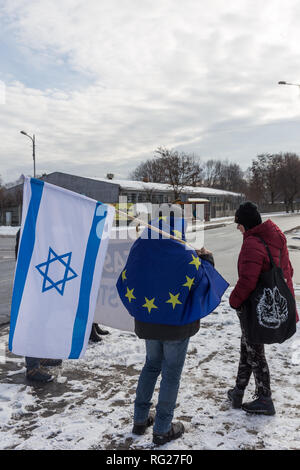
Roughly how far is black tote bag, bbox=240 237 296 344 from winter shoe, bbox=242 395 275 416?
539mm

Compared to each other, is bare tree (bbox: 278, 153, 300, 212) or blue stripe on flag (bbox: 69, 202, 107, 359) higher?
bare tree (bbox: 278, 153, 300, 212)

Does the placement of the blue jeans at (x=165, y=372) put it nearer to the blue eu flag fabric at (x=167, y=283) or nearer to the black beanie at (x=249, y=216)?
the blue eu flag fabric at (x=167, y=283)

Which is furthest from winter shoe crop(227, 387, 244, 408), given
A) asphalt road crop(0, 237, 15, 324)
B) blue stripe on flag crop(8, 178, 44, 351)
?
asphalt road crop(0, 237, 15, 324)

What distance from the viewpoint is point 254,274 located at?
339 cm

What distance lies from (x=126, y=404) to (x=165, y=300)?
1379 millimetres

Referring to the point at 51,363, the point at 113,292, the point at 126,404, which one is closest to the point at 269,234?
A: the point at 126,404

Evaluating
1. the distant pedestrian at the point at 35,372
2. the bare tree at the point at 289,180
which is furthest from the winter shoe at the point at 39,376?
the bare tree at the point at 289,180

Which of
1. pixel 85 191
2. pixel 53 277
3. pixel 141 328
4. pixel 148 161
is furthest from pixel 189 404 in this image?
pixel 148 161

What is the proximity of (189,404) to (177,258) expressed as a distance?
1.61 meters

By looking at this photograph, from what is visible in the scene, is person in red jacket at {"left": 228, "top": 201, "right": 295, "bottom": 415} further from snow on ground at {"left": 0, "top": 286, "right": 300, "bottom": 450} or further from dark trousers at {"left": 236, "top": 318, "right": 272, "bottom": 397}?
snow on ground at {"left": 0, "top": 286, "right": 300, "bottom": 450}

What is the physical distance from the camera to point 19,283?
3.40 m

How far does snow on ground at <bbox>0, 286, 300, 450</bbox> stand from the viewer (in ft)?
10.2

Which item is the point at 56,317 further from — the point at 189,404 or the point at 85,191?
the point at 85,191

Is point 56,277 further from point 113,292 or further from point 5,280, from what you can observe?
point 5,280
